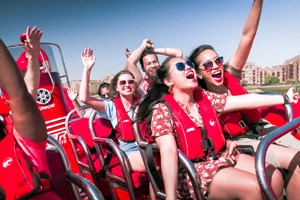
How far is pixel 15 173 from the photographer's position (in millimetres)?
1302

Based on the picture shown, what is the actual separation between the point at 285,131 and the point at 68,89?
3496mm

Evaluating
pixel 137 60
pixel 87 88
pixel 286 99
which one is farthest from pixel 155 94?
pixel 137 60

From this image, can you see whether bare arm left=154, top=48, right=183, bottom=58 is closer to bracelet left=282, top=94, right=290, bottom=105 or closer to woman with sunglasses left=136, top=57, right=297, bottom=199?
woman with sunglasses left=136, top=57, right=297, bottom=199

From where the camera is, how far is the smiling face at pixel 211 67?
2469 millimetres

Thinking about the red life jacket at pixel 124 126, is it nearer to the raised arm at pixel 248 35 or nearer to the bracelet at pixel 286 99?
the raised arm at pixel 248 35

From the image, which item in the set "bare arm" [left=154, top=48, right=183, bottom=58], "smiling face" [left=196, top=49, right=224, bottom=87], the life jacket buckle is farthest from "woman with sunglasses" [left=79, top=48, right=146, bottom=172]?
the life jacket buckle

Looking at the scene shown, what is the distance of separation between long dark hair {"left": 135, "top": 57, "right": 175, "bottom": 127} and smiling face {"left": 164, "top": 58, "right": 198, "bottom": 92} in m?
0.06

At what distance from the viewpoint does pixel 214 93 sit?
7.89ft

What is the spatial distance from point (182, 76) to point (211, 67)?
35 cm

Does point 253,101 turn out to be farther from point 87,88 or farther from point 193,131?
point 87,88

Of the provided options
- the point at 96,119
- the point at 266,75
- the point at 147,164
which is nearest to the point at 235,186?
the point at 147,164

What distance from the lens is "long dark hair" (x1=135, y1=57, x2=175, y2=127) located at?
88.6 inches

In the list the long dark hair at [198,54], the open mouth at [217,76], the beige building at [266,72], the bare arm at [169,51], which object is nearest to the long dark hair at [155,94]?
the long dark hair at [198,54]

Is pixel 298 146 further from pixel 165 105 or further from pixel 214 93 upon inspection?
pixel 165 105
